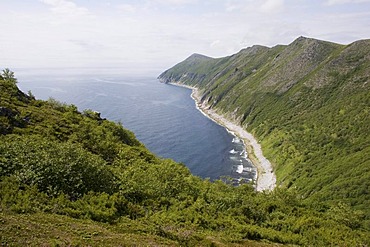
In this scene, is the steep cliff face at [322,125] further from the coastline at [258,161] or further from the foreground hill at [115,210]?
the foreground hill at [115,210]

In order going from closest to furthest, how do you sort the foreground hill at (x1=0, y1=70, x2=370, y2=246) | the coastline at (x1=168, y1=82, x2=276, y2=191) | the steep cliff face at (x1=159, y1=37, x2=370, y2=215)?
the foreground hill at (x1=0, y1=70, x2=370, y2=246) → the steep cliff face at (x1=159, y1=37, x2=370, y2=215) → the coastline at (x1=168, y1=82, x2=276, y2=191)

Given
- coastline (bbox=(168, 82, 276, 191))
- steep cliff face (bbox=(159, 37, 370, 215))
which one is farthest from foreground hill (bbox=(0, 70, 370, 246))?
coastline (bbox=(168, 82, 276, 191))

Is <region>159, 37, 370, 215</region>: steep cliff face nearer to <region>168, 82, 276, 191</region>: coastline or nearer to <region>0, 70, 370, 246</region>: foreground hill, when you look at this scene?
<region>168, 82, 276, 191</region>: coastline

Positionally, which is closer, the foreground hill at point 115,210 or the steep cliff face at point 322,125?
the foreground hill at point 115,210

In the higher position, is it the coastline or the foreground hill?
the foreground hill

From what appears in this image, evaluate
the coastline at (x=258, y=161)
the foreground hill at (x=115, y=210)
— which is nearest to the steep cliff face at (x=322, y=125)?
the coastline at (x=258, y=161)

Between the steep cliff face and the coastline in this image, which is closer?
the steep cliff face

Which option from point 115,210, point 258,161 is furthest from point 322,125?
point 115,210

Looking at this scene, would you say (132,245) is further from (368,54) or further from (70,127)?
(368,54)
